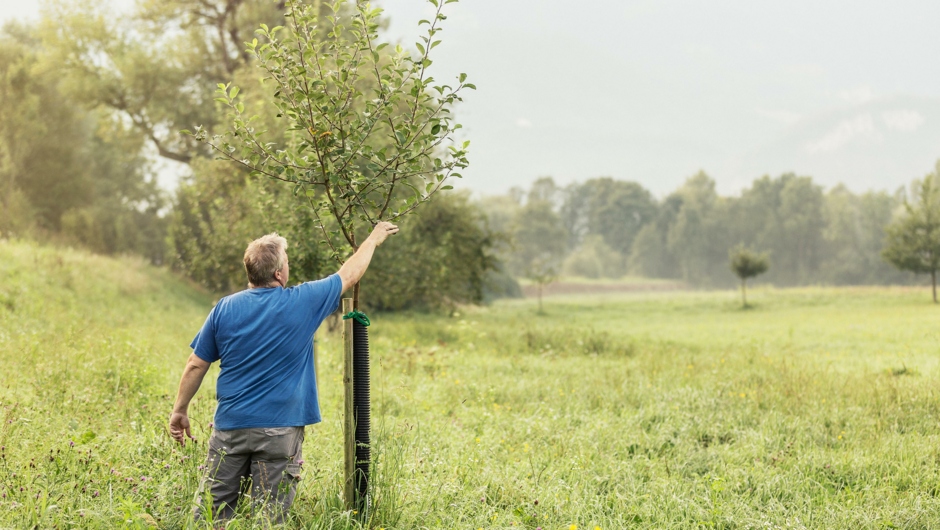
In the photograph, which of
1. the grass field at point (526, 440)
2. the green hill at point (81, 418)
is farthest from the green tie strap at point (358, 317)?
the green hill at point (81, 418)

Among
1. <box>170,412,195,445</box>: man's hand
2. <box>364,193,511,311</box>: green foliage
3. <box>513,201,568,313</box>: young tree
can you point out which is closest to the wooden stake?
<box>170,412,195,445</box>: man's hand

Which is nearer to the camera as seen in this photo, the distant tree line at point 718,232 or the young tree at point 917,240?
the young tree at point 917,240

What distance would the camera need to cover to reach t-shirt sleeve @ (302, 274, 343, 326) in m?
3.66

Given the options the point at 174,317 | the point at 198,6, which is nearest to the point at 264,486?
the point at 174,317

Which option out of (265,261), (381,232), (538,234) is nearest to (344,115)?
(381,232)

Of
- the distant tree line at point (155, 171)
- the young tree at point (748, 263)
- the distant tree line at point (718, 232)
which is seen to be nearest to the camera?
the distant tree line at point (155, 171)

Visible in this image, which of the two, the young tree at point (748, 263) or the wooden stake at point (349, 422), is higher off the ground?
the young tree at point (748, 263)

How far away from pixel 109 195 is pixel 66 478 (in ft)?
125

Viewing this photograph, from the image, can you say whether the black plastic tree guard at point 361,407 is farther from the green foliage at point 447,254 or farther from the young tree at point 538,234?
the young tree at point 538,234

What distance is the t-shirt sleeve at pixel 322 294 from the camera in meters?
3.66

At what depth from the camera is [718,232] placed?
8969 centimetres

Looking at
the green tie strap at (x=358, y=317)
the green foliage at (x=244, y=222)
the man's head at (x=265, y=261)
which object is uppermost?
the green foliage at (x=244, y=222)

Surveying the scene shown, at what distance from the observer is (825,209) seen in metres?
84.8

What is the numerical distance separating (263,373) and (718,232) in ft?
306
